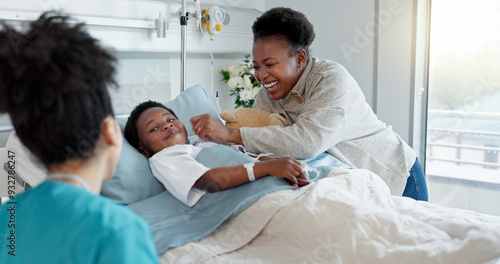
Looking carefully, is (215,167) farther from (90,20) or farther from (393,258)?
(90,20)

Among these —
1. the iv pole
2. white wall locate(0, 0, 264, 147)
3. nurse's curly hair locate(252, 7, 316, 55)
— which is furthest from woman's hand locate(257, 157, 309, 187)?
the iv pole

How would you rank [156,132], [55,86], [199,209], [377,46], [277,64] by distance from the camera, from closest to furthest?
[55,86]
[199,209]
[156,132]
[277,64]
[377,46]

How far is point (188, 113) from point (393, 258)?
125 cm

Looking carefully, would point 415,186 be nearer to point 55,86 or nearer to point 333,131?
point 333,131

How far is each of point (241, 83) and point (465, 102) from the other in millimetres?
1671

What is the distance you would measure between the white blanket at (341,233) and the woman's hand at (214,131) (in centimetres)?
50

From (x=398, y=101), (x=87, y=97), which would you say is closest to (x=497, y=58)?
(x=398, y=101)

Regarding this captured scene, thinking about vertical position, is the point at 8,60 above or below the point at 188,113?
above

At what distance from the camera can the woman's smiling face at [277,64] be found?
7.28 ft

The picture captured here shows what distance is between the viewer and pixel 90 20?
7.84 feet

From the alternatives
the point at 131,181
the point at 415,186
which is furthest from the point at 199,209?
the point at 415,186

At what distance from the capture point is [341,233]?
Result: 1.33 m

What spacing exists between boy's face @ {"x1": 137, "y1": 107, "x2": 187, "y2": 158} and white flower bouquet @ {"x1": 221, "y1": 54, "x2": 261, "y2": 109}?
141 centimetres

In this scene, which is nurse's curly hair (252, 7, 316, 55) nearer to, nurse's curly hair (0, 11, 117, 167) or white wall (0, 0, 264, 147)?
white wall (0, 0, 264, 147)
